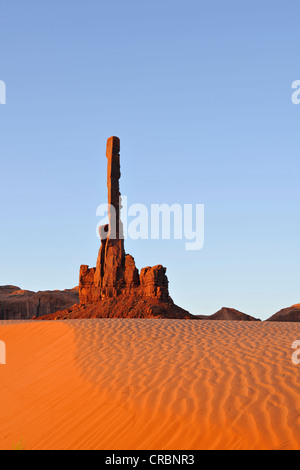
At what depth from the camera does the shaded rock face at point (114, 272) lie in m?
33.8

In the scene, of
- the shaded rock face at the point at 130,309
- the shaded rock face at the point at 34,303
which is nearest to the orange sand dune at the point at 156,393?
the shaded rock face at the point at 130,309

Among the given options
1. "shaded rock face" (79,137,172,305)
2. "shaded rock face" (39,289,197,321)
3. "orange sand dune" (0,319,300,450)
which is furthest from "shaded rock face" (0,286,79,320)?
"orange sand dune" (0,319,300,450)

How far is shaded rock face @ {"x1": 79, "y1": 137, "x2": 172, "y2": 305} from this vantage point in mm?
33812

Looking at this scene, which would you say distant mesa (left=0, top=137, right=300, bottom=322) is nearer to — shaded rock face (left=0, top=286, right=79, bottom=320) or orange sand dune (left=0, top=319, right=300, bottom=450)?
orange sand dune (left=0, top=319, right=300, bottom=450)

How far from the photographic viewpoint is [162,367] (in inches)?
352

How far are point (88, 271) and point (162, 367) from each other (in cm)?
3092

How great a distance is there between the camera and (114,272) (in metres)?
37.1

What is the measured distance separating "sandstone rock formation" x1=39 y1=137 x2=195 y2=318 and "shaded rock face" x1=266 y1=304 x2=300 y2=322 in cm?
2308

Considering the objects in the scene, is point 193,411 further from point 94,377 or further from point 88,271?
point 88,271

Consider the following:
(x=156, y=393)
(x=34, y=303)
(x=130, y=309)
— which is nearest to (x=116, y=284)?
(x=130, y=309)

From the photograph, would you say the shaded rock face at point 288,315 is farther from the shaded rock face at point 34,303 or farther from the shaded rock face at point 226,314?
the shaded rock face at point 34,303

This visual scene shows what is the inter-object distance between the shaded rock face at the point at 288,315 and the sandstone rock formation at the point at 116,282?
23.1m
